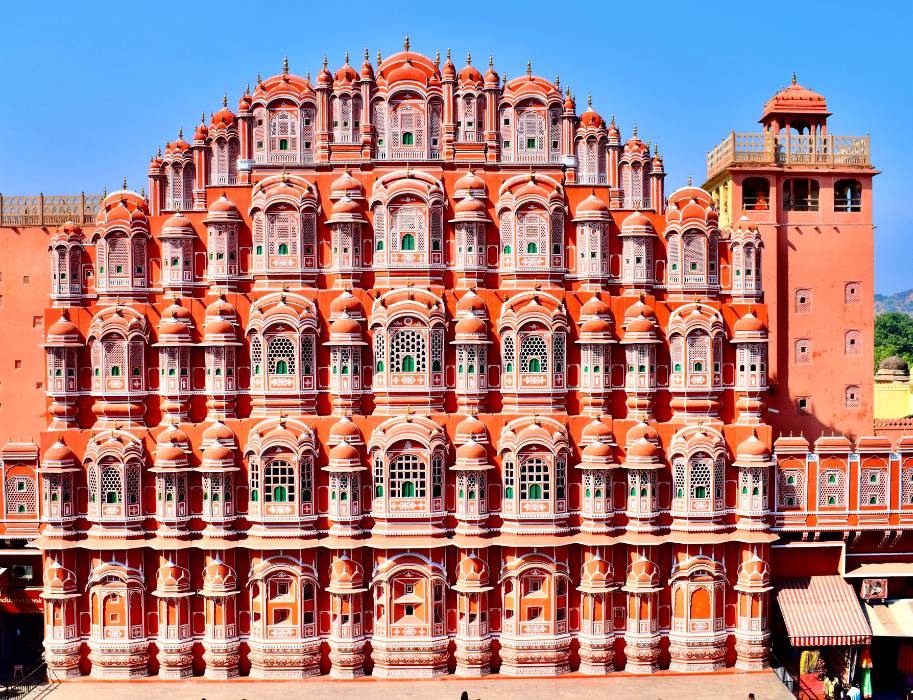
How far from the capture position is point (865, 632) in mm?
33125

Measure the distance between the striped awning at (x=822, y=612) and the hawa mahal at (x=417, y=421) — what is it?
0.76m

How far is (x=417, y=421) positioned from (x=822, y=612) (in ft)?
50.9

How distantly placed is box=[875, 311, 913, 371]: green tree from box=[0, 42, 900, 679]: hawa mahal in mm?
58123

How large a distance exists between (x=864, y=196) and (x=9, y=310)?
1413 inches

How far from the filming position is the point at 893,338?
108188 millimetres

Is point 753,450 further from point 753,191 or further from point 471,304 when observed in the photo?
point 753,191

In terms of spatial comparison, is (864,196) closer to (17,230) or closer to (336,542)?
(336,542)

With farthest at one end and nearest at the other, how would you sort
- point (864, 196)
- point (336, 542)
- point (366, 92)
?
point (864, 196)
point (366, 92)
point (336, 542)

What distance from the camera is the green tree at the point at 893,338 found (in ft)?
301

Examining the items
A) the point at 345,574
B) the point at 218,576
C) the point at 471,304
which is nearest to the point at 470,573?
the point at 345,574

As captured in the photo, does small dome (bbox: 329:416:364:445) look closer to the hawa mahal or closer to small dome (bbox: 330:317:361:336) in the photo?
the hawa mahal

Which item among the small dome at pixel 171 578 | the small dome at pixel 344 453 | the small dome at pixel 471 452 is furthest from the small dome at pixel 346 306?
the small dome at pixel 171 578

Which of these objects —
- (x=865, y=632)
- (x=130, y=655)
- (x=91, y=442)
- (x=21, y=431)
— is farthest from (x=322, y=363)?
(x=865, y=632)

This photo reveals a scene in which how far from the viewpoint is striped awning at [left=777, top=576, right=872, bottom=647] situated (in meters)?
33.0
